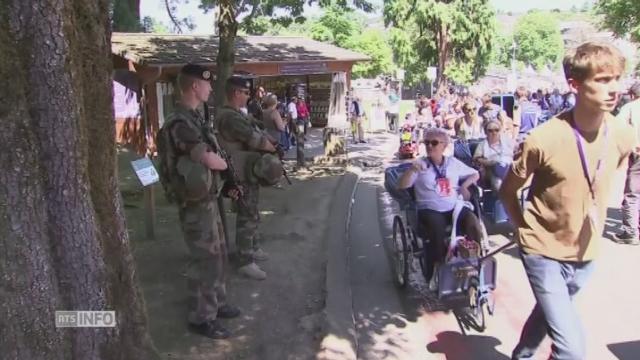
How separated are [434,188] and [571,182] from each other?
252cm

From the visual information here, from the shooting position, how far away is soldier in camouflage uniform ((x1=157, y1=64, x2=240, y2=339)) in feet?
14.0

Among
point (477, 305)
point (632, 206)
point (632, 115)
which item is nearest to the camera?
point (477, 305)

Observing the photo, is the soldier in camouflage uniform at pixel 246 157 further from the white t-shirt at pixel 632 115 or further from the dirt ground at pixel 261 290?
the white t-shirt at pixel 632 115

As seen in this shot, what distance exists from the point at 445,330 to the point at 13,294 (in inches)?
131

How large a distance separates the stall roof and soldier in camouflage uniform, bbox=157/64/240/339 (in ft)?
46.6

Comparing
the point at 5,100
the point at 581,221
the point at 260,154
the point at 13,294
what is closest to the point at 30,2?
the point at 5,100

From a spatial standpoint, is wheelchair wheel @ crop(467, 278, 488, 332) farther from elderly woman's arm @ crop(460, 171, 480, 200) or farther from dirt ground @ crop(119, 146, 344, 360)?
dirt ground @ crop(119, 146, 344, 360)

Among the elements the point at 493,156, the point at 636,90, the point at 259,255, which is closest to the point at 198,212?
the point at 259,255

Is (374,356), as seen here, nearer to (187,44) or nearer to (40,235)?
(40,235)

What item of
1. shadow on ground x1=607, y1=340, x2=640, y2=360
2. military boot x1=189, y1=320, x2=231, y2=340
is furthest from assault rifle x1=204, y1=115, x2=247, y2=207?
shadow on ground x1=607, y1=340, x2=640, y2=360

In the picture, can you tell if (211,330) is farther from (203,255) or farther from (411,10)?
(411,10)

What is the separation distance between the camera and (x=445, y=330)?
16.5 ft

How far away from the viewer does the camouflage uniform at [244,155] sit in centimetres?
550

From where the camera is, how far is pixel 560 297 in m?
3.07
